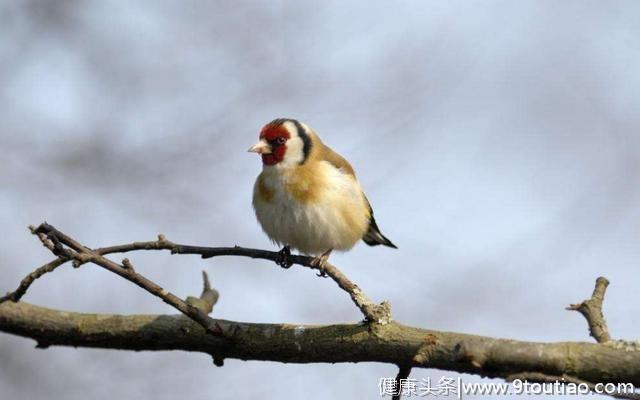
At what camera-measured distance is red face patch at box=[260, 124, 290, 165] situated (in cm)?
514

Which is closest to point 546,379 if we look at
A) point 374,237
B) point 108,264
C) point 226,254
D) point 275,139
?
point 226,254

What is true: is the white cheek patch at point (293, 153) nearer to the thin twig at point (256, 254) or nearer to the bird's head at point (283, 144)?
the bird's head at point (283, 144)

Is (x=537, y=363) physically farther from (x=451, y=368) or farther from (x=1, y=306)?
(x=1, y=306)

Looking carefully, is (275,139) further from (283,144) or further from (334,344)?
(334,344)

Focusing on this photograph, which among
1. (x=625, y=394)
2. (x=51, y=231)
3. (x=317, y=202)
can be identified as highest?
(x=317, y=202)

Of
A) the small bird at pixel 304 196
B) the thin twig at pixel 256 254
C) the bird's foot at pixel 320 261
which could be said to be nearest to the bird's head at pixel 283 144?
the small bird at pixel 304 196

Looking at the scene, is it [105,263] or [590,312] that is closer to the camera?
[105,263]

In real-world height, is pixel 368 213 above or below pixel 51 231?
above

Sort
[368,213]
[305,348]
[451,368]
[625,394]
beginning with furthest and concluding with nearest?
[368,213], [305,348], [451,368], [625,394]

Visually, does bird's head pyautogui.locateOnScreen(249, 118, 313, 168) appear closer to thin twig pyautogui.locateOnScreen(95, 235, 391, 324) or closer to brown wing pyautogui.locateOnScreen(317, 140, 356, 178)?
brown wing pyautogui.locateOnScreen(317, 140, 356, 178)

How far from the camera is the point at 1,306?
3.45 m

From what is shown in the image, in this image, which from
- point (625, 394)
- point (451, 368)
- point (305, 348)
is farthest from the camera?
point (305, 348)

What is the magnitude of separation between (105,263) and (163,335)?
60 centimetres

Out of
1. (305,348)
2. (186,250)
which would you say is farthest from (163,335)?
(305,348)
